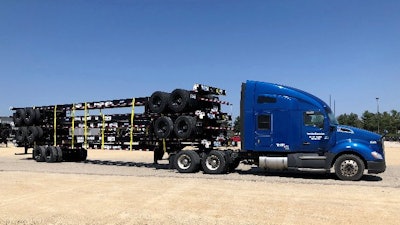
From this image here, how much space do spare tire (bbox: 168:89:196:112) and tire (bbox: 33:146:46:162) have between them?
9.49 metres

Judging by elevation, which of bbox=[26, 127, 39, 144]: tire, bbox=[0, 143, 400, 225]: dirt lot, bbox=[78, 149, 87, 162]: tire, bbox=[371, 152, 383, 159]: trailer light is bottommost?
bbox=[0, 143, 400, 225]: dirt lot

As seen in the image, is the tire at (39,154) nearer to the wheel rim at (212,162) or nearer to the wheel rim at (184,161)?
the wheel rim at (184,161)

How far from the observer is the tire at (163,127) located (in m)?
17.1

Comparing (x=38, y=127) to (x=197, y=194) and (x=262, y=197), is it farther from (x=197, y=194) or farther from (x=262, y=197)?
(x=262, y=197)

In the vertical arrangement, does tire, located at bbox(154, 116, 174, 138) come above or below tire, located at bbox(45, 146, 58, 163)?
above

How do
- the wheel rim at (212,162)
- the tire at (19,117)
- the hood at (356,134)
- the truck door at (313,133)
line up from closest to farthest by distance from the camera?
the hood at (356,134)
the truck door at (313,133)
the wheel rim at (212,162)
the tire at (19,117)

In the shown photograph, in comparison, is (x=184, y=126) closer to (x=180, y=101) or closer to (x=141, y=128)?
(x=180, y=101)

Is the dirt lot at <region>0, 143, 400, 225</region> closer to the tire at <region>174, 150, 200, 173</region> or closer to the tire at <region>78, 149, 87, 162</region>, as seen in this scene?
the tire at <region>174, 150, 200, 173</region>

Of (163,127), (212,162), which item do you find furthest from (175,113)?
(212,162)

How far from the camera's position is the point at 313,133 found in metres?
14.4

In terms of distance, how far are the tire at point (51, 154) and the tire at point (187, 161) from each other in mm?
8930

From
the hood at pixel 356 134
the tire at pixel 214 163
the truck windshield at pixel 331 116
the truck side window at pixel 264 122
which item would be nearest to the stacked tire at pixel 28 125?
the tire at pixel 214 163

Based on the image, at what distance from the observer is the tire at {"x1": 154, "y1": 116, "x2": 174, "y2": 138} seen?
56.0 feet

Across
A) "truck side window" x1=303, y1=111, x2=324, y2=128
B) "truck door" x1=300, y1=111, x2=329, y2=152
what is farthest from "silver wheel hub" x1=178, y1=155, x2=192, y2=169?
"truck side window" x1=303, y1=111, x2=324, y2=128
